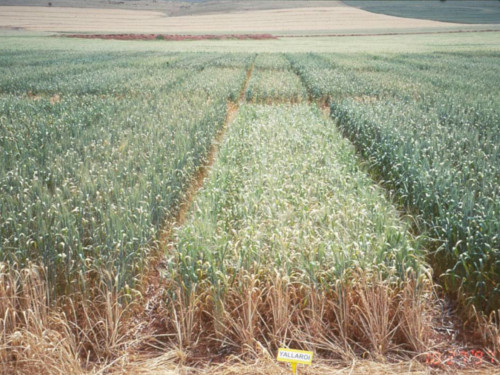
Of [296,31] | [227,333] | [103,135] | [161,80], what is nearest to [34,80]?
[161,80]

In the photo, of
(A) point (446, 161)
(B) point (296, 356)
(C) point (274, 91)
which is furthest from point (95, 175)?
(C) point (274, 91)

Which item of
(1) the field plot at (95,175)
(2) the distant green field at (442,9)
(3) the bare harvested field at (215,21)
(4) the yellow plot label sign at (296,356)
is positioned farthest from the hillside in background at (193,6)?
(4) the yellow plot label sign at (296,356)

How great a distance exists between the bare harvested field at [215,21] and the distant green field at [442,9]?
630 cm

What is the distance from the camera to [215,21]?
90.2m

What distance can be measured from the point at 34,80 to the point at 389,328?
1973 centimetres

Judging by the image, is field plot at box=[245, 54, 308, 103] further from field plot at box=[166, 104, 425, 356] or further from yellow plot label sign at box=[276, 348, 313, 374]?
yellow plot label sign at box=[276, 348, 313, 374]

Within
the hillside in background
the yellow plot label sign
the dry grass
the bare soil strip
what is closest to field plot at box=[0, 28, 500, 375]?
the dry grass

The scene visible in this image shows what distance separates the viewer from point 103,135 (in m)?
8.30

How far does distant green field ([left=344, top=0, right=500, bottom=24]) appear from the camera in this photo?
3354 inches

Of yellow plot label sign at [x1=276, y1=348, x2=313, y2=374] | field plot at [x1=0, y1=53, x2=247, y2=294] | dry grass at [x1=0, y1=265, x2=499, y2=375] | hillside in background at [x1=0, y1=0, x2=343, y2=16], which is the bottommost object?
dry grass at [x1=0, y1=265, x2=499, y2=375]

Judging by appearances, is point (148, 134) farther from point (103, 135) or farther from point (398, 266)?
point (398, 266)

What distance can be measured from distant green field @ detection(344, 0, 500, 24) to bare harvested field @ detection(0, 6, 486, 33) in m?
6.30

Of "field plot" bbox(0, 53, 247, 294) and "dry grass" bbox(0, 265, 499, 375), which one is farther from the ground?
"field plot" bbox(0, 53, 247, 294)

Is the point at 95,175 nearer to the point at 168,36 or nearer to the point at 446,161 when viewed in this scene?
the point at 446,161
